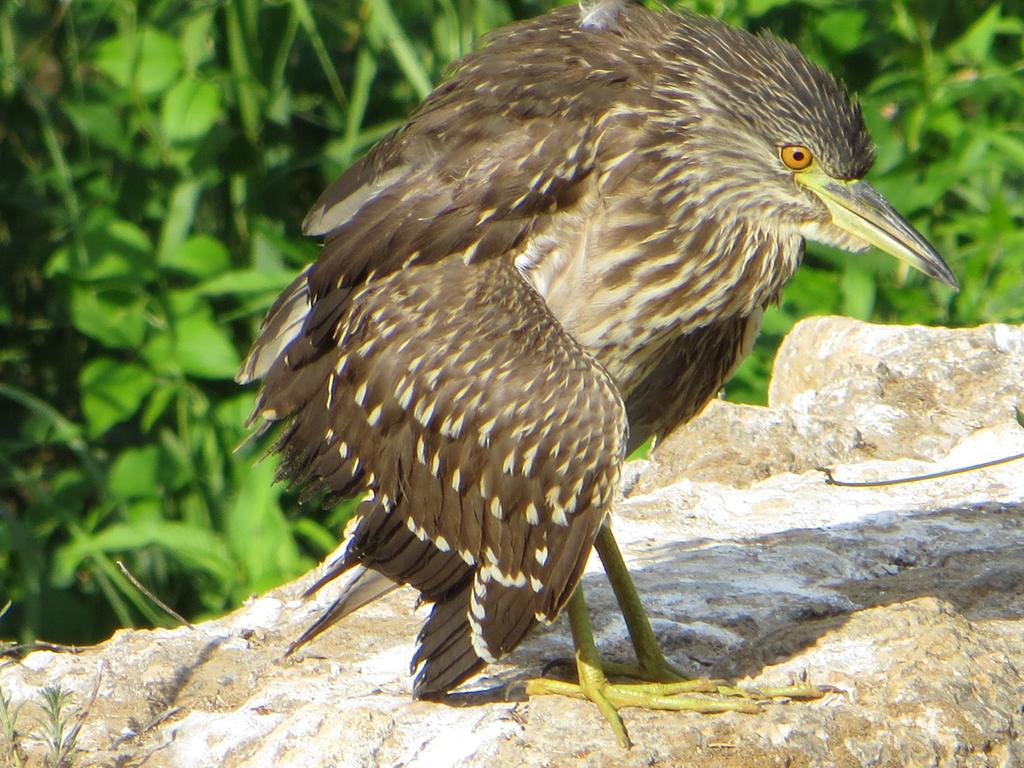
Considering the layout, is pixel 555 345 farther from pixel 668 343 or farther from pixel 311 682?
pixel 311 682

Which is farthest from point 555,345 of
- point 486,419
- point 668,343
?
point 668,343

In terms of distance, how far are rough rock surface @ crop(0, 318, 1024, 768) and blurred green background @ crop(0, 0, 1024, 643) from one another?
69 centimetres

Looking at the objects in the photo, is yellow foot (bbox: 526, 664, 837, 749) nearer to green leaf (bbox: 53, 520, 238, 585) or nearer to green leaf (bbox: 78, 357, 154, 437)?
green leaf (bbox: 53, 520, 238, 585)

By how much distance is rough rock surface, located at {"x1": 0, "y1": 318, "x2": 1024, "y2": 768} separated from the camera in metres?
3.04

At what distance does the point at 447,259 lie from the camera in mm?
3320

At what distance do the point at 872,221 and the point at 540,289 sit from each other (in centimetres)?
72

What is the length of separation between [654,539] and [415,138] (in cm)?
130

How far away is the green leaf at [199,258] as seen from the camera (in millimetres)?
5199

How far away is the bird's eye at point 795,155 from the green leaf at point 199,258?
7.67 feet

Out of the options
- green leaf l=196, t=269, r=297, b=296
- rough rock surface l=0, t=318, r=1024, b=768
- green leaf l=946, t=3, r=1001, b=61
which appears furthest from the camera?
green leaf l=946, t=3, r=1001, b=61

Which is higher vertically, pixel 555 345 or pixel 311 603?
pixel 555 345

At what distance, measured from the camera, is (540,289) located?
10.9ft

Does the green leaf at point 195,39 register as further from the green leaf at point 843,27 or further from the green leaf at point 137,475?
the green leaf at point 843,27

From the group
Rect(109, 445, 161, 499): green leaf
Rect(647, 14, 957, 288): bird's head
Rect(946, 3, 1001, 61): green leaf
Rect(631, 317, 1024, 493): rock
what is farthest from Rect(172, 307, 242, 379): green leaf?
Rect(946, 3, 1001, 61): green leaf
